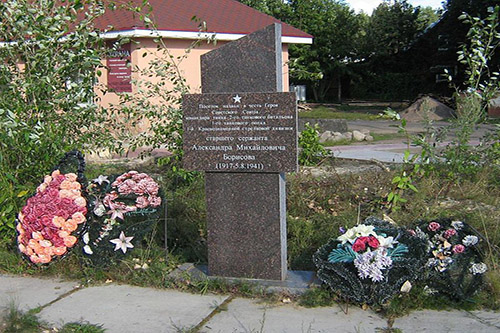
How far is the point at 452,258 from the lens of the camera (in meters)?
4.81

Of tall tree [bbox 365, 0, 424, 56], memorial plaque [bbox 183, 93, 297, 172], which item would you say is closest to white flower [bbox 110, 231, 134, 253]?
memorial plaque [bbox 183, 93, 297, 172]

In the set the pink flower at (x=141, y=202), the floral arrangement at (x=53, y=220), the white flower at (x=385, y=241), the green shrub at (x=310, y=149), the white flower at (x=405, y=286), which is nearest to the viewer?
the white flower at (x=405, y=286)

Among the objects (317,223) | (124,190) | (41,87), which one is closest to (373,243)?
(317,223)

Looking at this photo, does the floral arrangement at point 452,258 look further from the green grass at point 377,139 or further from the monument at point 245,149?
the green grass at point 377,139

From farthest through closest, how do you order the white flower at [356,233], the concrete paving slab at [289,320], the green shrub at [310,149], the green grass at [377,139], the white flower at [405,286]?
the green grass at [377,139], the green shrub at [310,149], the white flower at [356,233], the white flower at [405,286], the concrete paving slab at [289,320]

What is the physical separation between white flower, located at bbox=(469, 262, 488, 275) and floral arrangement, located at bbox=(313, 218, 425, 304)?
0.35m


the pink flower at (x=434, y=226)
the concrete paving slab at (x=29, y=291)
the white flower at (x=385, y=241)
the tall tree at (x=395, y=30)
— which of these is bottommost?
the concrete paving slab at (x=29, y=291)

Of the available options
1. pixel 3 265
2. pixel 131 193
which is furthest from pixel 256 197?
pixel 3 265

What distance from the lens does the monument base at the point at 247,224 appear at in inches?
201

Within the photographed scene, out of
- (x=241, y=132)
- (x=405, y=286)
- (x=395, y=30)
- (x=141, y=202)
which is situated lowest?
(x=405, y=286)

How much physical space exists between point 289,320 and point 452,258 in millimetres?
1329

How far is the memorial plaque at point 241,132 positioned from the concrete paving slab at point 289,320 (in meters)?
1.05

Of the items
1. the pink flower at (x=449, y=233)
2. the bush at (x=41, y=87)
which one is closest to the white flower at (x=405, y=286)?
the pink flower at (x=449, y=233)

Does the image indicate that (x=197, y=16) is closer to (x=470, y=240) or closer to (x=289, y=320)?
(x=470, y=240)
